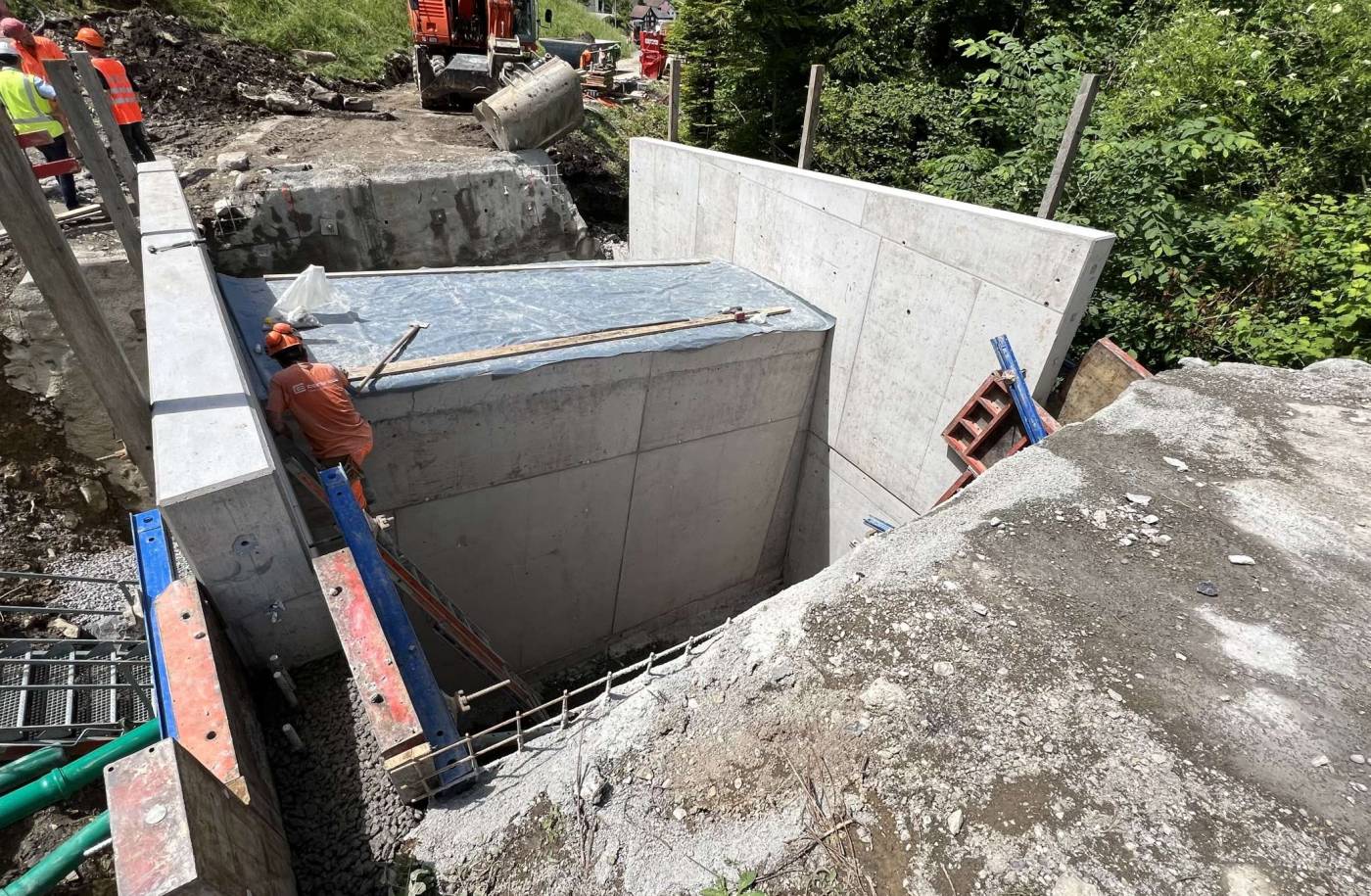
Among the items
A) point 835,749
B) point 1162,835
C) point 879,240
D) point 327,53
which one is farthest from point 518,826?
point 327,53

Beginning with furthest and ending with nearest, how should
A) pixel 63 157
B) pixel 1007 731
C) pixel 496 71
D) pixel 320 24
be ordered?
pixel 320 24 < pixel 496 71 < pixel 63 157 < pixel 1007 731

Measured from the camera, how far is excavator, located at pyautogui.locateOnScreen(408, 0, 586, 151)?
11.1 metres

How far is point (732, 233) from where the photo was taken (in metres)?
8.55

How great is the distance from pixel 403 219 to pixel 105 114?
356cm

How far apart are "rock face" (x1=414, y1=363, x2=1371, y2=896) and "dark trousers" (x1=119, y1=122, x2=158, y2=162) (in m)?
10.3

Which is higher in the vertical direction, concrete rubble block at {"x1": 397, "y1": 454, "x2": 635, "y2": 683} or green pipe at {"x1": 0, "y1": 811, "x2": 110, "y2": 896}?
green pipe at {"x1": 0, "y1": 811, "x2": 110, "y2": 896}

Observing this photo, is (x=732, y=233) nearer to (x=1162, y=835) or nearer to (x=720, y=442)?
(x=720, y=442)

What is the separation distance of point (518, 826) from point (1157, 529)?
139 inches

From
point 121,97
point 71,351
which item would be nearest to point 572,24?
point 121,97

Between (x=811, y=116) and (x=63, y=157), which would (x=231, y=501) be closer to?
(x=811, y=116)

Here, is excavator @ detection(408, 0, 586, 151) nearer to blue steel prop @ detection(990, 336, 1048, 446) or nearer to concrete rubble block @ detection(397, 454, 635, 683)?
concrete rubble block @ detection(397, 454, 635, 683)

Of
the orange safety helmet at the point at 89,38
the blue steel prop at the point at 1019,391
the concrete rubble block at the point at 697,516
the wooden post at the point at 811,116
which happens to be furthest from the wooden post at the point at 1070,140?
the orange safety helmet at the point at 89,38

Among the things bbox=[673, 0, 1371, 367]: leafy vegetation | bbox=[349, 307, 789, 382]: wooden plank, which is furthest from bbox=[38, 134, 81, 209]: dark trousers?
bbox=[673, 0, 1371, 367]: leafy vegetation

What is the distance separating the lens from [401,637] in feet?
10.6
